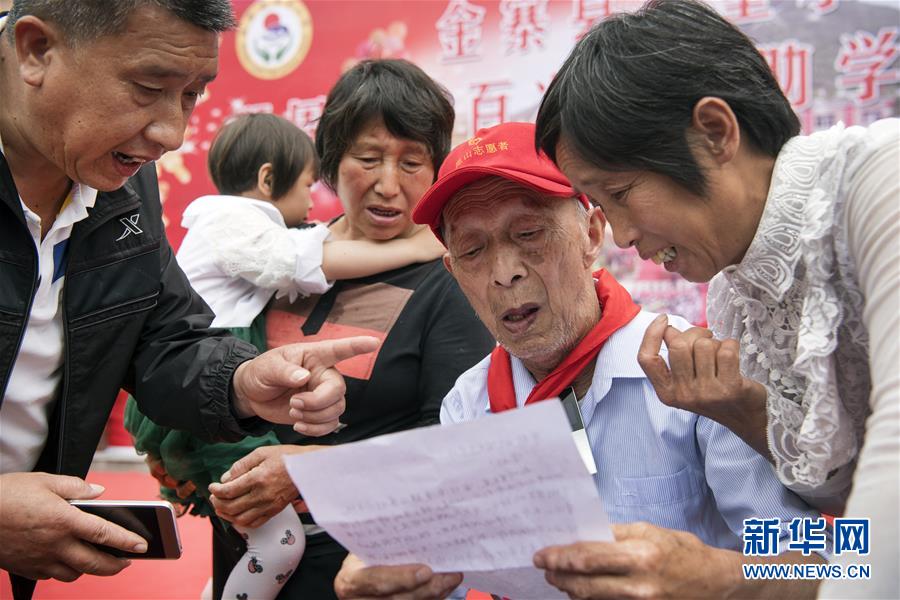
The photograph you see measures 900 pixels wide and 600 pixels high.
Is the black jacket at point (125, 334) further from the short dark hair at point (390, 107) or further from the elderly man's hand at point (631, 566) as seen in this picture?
the elderly man's hand at point (631, 566)

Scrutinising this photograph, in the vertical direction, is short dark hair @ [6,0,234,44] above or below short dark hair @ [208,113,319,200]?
above

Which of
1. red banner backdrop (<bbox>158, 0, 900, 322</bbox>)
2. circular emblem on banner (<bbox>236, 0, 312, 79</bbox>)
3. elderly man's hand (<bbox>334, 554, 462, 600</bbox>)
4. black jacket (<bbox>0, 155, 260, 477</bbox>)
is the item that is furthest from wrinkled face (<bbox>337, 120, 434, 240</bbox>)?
circular emblem on banner (<bbox>236, 0, 312, 79</bbox>)

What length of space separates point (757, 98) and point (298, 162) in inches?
71.5

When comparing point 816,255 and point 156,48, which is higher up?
point 156,48

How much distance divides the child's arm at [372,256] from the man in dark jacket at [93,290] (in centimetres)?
34

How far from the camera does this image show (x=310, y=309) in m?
2.13

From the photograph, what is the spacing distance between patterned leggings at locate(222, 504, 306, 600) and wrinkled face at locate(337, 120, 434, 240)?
745mm

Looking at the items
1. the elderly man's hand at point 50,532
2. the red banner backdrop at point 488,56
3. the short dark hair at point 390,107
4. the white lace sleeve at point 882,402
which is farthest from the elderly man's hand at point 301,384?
the red banner backdrop at point 488,56

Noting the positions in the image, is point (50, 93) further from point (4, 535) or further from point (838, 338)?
point (838, 338)

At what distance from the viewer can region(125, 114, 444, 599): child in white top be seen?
1931 mm

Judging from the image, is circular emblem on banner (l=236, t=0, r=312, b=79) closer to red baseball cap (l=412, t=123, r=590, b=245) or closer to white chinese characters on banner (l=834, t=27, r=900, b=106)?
white chinese characters on banner (l=834, t=27, r=900, b=106)

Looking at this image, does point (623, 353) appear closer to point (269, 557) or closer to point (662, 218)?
point (662, 218)

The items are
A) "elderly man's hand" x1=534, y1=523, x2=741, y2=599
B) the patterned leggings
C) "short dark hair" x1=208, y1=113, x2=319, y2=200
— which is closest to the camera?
"elderly man's hand" x1=534, y1=523, x2=741, y2=599

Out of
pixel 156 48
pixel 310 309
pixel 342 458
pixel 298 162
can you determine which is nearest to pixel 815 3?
pixel 298 162
